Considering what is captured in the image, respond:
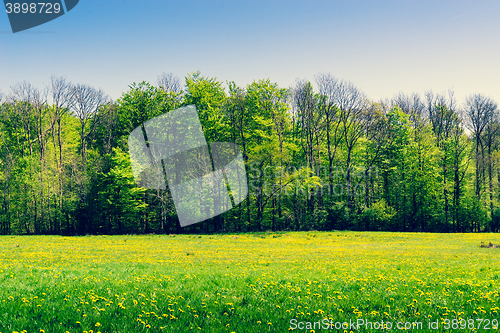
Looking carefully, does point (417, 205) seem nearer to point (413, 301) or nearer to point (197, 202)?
point (197, 202)

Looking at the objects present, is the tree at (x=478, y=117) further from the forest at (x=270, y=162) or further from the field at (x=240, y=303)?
the field at (x=240, y=303)

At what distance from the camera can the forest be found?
1692 inches

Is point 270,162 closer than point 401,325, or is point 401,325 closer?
point 401,325

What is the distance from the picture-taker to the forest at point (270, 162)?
43.0 m

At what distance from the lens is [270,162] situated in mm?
41500

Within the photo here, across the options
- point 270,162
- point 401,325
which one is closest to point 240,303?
point 401,325

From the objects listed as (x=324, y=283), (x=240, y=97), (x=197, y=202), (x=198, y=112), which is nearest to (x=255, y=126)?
(x=240, y=97)

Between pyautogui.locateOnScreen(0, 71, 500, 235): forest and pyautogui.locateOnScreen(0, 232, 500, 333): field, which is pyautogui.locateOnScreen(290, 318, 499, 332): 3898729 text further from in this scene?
pyautogui.locateOnScreen(0, 71, 500, 235): forest

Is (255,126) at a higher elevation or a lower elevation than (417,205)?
higher

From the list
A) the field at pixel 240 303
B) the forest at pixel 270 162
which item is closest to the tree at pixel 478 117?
the forest at pixel 270 162

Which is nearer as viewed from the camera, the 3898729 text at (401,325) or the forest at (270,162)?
the 3898729 text at (401,325)

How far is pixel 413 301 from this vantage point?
7379mm

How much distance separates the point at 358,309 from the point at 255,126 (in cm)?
3724

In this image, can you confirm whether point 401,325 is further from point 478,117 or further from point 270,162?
point 478,117
